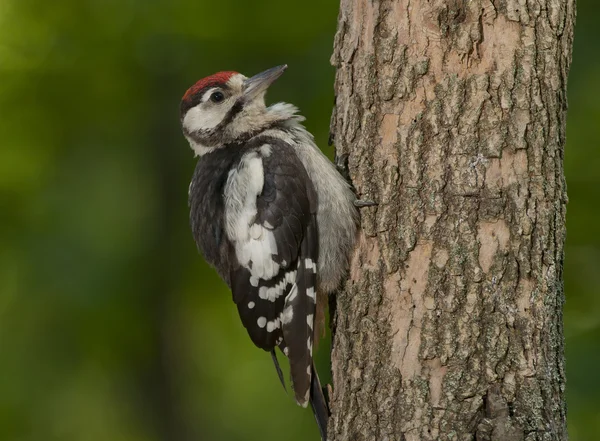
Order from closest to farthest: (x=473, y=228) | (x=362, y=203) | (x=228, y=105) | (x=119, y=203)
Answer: (x=473, y=228)
(x=362, y=203)
(x=228, y=105)
(x=119, y=203)

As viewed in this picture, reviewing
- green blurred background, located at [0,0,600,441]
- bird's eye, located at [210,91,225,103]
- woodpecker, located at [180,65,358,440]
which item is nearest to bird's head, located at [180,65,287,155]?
bird's eye, located at [210,91,225,103]

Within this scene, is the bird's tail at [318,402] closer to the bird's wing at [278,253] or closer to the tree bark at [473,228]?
the bird's wing at [278,253]

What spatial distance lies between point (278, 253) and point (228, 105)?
3.38 feet

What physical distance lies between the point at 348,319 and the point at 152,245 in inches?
180

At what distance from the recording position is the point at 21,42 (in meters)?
6.89

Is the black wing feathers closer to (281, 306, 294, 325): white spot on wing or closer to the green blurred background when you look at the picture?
(281, 306, 294, 325): white spot on wing

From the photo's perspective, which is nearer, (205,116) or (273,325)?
(273,325)

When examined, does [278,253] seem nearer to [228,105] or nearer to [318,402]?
[318,402]

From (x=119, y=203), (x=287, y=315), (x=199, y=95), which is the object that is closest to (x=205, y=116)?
(x=199, y=95)

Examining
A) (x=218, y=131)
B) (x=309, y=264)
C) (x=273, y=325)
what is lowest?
(x=273, y=325)

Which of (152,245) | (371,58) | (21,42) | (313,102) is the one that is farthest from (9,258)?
(371,58)

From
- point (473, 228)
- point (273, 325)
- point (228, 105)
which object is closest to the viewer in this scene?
point (473, 228)

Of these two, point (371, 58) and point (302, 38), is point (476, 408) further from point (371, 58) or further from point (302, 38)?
point (302, 38)

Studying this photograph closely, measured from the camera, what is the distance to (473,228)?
9.84 ft
